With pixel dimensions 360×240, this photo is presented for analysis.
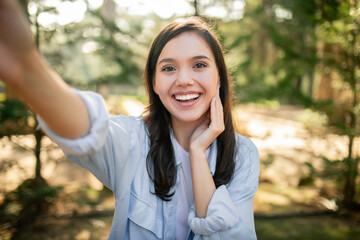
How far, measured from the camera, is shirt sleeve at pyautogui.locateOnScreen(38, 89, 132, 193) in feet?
2.99

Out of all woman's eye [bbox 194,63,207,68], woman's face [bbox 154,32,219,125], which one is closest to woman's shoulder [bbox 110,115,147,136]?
woman's face [bbox 154,32,219,125]

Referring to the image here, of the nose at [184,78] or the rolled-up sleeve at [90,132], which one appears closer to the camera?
the rolled-up sleeve at [90,132]

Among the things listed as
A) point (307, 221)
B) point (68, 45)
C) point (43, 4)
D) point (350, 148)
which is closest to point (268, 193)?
point (307, 221)

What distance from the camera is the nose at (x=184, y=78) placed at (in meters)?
1.57

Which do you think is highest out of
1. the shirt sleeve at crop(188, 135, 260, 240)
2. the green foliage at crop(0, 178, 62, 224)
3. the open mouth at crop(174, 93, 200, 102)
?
the open mouth at crop(174, 93, 200, 102)

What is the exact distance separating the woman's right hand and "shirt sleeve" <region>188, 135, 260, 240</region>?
1111mm

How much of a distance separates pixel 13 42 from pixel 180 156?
1.24 metres

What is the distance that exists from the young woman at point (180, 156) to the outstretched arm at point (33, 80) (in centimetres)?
10

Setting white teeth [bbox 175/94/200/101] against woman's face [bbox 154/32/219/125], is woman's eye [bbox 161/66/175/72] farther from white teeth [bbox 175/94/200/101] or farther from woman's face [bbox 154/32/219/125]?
white teeth [bbox 175/94/200/101]

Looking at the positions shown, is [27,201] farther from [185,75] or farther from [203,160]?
[185,75]

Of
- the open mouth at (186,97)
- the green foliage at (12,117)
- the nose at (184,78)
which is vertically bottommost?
the green foliage at (12,117)

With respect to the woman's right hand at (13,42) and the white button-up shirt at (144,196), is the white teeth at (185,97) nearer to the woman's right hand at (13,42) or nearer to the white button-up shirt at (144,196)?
the white button-up shirt at (144,196)

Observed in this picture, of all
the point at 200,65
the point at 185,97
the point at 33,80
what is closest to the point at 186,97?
the point at 185,97

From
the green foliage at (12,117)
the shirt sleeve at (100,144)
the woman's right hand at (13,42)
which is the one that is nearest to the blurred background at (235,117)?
the green foliage at (12,117)
